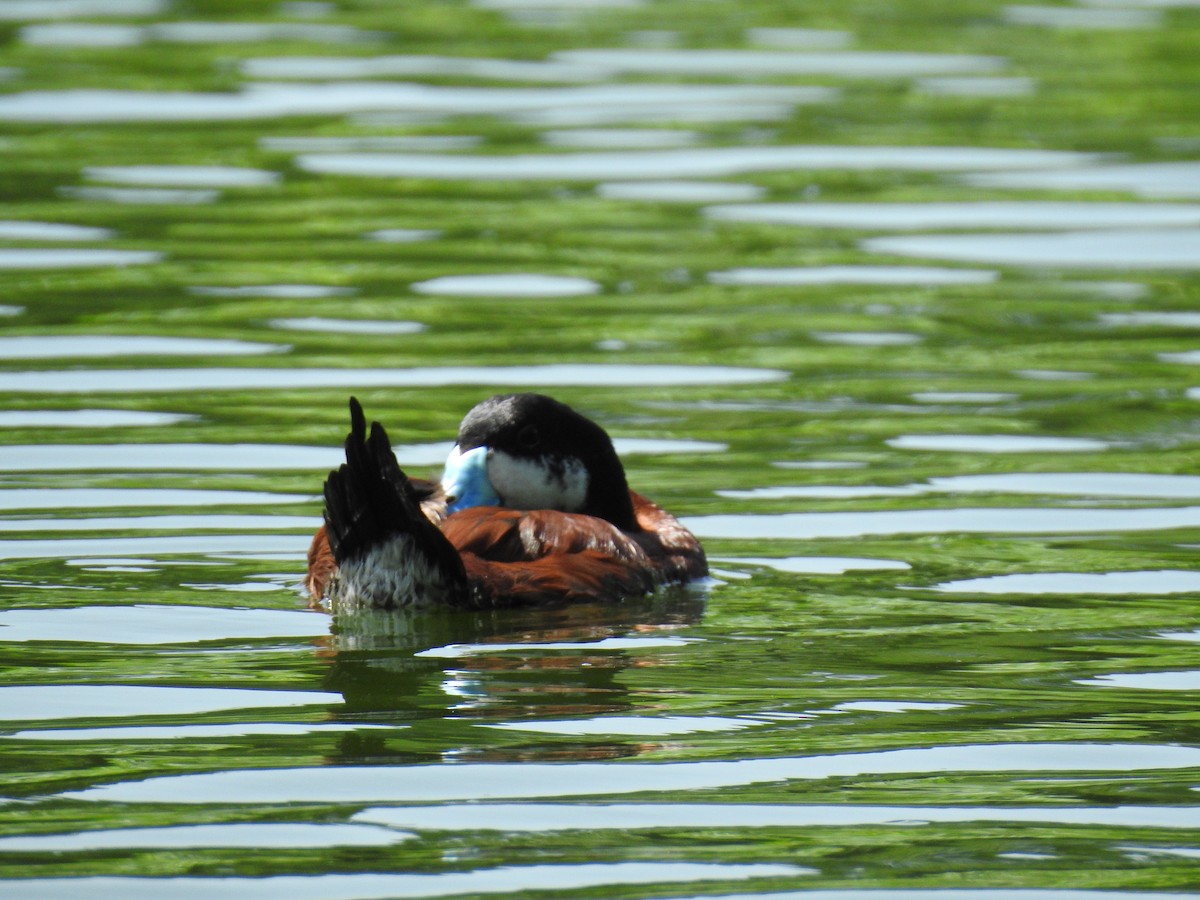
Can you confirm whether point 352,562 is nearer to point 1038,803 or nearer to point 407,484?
point 407,484

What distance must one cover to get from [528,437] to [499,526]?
438 mm

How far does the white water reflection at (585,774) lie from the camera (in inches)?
194

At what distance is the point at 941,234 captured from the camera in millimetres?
12680

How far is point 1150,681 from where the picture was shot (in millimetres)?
6020

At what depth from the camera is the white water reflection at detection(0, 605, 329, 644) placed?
20.8ft

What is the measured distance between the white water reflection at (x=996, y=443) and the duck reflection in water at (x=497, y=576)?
174 cm

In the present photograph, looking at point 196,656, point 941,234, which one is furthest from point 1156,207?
point 196,656

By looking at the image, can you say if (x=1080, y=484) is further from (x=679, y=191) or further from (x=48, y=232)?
(x=48, y=232)

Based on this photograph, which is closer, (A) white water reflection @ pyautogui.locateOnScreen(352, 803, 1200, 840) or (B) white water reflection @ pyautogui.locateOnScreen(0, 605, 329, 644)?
(A) white water reflection @ pyautogui.locateOnScreen(352, 803, 1200, 840)

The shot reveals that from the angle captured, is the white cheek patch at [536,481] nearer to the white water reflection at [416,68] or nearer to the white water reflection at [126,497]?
the white water reflection at [126,497]

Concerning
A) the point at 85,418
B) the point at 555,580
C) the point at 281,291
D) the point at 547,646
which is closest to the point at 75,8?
the point at 281,291

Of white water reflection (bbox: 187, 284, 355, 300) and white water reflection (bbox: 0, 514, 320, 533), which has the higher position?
white water reflection (bbox: 187, 284, 355, 300)

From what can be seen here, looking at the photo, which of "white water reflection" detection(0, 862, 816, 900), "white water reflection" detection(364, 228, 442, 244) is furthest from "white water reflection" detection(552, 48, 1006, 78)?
"white water reflection" detection(0, 862, 816, 900)

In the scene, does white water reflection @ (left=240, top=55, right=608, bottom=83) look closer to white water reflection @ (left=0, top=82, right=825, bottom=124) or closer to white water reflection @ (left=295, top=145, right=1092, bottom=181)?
white water reflection @ (left=0, top=82, right=825, bottom=124)
